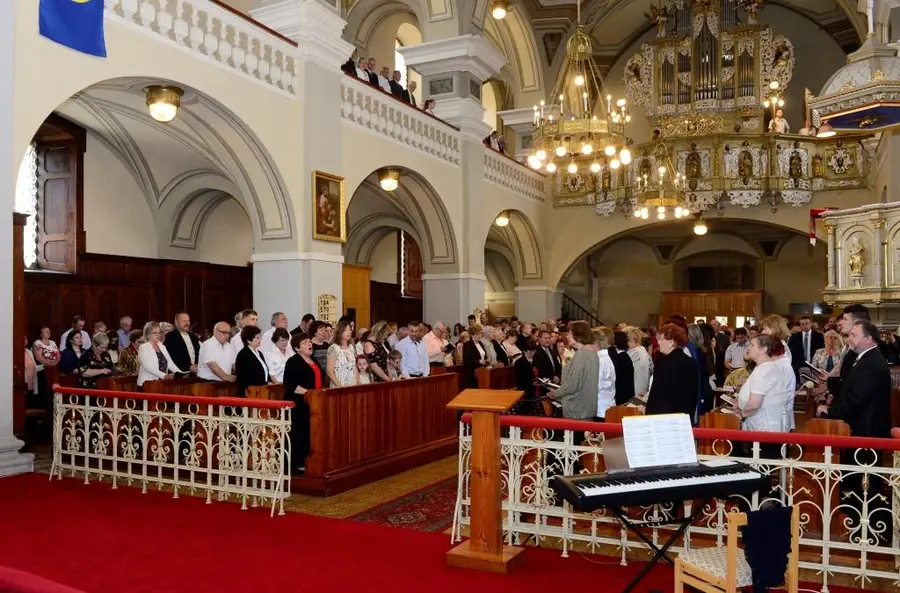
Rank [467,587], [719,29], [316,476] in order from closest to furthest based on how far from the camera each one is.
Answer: [467,587]
[316,476]
[719,29]

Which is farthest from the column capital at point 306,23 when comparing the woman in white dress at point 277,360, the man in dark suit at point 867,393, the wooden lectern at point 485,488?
the man in dark suit at point 867,393

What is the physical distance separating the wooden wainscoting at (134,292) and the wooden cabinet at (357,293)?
6.62 ft

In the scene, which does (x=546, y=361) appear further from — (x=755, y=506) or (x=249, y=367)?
(x=755, y=506)

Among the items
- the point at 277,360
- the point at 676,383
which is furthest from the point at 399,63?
the point at 676,383

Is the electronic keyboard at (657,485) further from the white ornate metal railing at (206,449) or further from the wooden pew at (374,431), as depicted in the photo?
the wooden pew at (374,431)

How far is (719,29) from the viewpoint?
19.3 m

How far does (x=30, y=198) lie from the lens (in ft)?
39.6

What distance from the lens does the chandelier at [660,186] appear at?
49.0ft

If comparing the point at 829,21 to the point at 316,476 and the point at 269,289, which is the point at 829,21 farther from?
the point at 316,476

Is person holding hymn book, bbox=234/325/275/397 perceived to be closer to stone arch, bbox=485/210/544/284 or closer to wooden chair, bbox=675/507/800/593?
wooden chair, bbox=675/507/800/593

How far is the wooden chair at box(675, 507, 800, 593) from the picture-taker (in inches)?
127

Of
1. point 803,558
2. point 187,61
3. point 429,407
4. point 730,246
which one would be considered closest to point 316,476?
point 429,407

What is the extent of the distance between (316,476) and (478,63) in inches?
391

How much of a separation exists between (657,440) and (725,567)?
63cm
